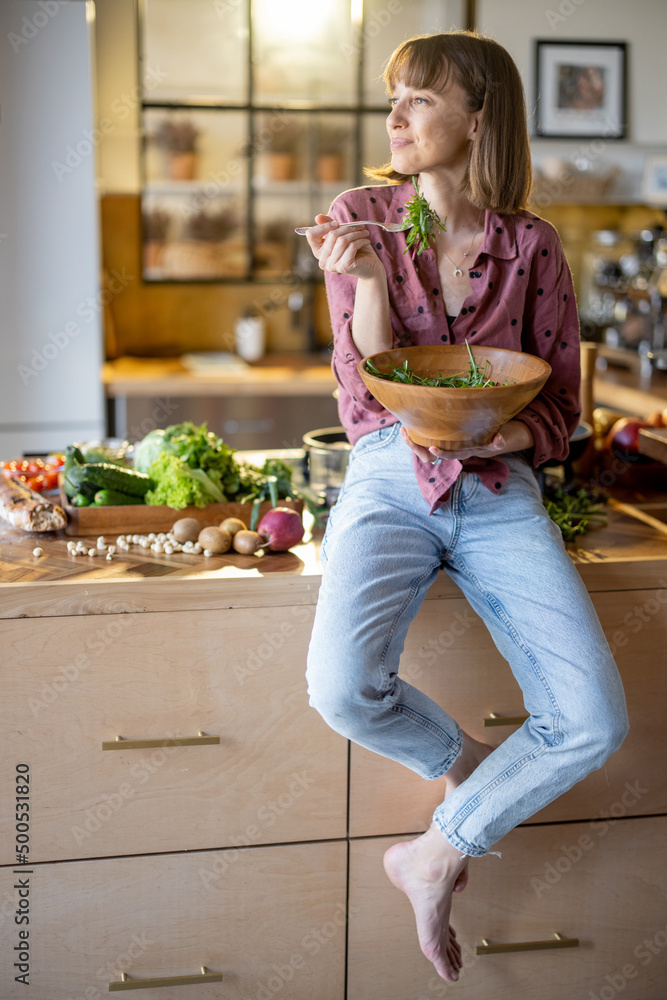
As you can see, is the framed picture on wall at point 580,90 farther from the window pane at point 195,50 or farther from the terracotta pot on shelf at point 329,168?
the window pane at point 195,50

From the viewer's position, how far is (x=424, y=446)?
1419 millimetres

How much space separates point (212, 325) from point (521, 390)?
2939 mm

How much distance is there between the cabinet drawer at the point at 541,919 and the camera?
1.66 m

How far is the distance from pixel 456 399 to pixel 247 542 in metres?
0.49

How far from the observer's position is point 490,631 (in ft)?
4.97

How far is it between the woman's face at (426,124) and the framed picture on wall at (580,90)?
2.34m

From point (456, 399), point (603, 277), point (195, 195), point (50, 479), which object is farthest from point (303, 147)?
point (456, 399)

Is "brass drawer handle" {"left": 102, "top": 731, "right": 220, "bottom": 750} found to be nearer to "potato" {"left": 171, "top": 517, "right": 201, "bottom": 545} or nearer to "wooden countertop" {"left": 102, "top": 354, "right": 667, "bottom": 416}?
"potato" {"left": 171, "top": 517, "right": 201, "bottom": 545}

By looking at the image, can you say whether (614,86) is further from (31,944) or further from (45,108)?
(31,944)

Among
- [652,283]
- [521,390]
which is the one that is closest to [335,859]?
[521,390]

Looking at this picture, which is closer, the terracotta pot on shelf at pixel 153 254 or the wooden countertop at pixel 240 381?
the wooden countertop at pixel 240 381

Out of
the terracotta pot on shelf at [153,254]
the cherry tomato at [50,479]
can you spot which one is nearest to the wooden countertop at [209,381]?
the terracotta pot on shelf at [153,254]

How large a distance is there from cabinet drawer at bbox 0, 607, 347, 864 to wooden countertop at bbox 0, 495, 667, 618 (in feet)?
0.08

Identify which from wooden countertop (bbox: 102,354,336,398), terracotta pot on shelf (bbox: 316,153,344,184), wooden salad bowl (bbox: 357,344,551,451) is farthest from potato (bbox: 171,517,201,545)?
terracotta pot on shelf (bbox: 316,153,344,184)
